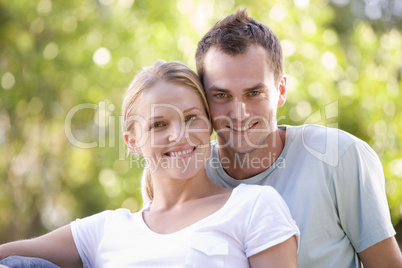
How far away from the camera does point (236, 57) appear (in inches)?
84.6

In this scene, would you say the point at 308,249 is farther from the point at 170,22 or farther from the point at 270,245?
the point at 170,22

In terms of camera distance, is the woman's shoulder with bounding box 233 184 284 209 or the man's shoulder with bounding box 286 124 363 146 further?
the man's shoulder with bounding box 286 124 363 146

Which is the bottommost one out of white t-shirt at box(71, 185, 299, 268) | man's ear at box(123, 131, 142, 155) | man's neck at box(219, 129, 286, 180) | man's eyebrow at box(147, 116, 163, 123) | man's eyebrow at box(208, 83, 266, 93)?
white t-shirt at box(71, 185, 299, 268)

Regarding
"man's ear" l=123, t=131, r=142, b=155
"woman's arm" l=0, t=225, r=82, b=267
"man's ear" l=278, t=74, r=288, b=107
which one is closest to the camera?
"woman's arm" l=0, t=225, r=82, b=267

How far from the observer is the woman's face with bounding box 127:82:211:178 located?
74.5 inches

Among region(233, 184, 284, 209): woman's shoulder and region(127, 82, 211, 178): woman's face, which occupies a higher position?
region(127, 82, 211, 178): woman's face

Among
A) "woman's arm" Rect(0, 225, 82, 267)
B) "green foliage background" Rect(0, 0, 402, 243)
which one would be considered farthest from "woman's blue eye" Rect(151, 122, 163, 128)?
"green foliage background" Rect(0, 0, 402, 243)

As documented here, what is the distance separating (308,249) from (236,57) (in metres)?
0.78

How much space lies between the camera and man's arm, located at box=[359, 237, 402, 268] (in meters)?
2.00

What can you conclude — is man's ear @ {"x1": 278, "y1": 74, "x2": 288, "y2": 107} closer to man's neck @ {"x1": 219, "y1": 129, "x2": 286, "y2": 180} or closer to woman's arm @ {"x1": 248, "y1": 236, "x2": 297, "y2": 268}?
man's neck @ {"x1": 219, "y1": 129, "x2": 286, "y2": 180}

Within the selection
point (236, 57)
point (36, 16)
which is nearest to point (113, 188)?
point (36, 16)

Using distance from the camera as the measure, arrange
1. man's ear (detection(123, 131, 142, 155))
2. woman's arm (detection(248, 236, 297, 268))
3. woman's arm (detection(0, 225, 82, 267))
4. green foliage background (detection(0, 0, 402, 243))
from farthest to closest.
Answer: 1. green foliage background (detection(0, 0, 402, 243))
2. man's ear (detection(123, 131, 142, 155))
3. woman's arm (detection(0, 225, 82, 267))
4. woman's arm (detection(248, 236, 297, 268))

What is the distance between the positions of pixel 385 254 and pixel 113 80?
3.03 metres

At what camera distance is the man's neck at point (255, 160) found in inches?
88.4
